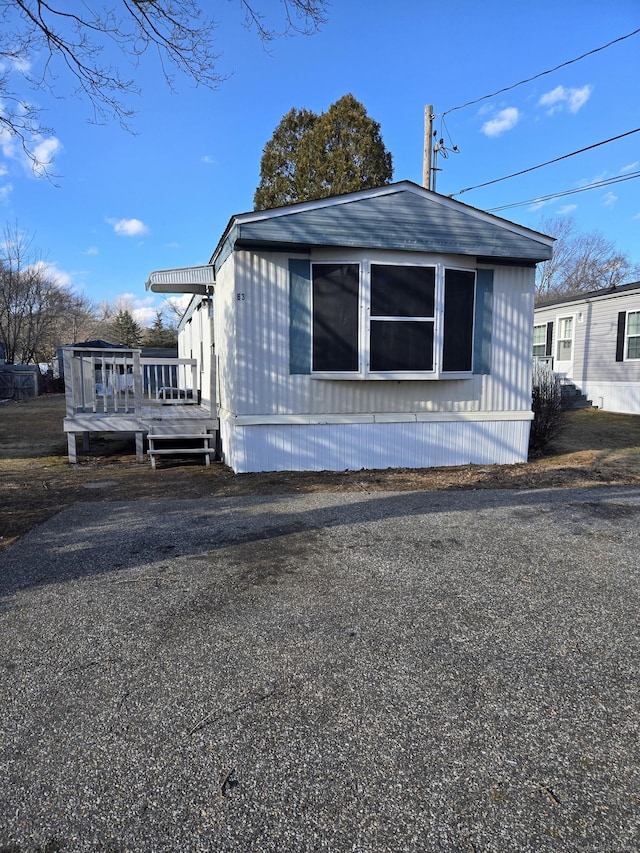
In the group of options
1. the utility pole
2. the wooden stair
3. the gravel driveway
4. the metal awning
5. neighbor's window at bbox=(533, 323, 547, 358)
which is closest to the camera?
the gravel driveway

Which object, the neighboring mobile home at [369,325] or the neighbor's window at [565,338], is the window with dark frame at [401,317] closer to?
the neighboring mobile home at [369,325]

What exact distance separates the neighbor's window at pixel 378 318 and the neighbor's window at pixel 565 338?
35.2ft

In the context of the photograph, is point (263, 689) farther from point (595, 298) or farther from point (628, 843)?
point (595, 298)

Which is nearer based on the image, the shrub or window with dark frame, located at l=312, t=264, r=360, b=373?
window with dark frame, located at l=312, t=264, r=360, b=373

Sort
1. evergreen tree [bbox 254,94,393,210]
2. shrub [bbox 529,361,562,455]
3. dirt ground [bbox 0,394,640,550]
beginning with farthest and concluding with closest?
evergreen tree [bbox 254,94,393,210]
shrub [bbox 529,361,562,455]
dirt ground [bbox 0,394,640,550]

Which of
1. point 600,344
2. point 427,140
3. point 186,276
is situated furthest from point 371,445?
point 600,344

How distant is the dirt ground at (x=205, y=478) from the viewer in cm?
542

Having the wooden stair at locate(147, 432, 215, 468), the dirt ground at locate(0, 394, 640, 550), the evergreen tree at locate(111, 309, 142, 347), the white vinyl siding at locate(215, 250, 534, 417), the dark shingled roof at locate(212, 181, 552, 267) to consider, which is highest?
the evergreen tree at locate(111, 309, 142, 347)

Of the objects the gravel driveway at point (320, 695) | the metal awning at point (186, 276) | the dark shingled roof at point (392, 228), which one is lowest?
the gravel driveway at point (320, 695)

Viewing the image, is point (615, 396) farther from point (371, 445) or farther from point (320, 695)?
point (320, 695)

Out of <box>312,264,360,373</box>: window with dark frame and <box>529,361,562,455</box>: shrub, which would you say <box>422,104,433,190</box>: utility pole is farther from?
<box>312,264,360,373</box>: window with dark frame

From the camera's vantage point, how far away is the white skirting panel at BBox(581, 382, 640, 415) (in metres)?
13.4

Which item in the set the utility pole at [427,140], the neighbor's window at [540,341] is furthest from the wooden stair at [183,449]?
the neighbor's window at [540,341]

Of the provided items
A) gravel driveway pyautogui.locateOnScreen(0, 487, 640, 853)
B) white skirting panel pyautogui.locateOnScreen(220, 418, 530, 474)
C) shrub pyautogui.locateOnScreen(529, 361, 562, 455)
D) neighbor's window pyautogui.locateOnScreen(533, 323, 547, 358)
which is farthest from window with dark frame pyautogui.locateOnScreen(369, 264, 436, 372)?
neighbor's window pyautogui.locateOnScreen(533, 323, 547, 358)
